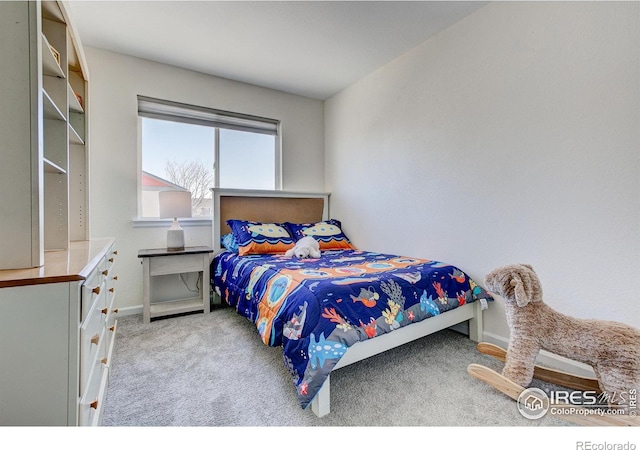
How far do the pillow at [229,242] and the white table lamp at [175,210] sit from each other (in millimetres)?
415

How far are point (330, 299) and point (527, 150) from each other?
165 centimetres

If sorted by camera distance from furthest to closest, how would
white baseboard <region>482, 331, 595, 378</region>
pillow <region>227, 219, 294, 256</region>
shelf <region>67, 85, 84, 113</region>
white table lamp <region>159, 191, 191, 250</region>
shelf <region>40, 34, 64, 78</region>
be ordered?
pillow <region>227, 219, 294, 256</region>
white table lamp <region>159, 191, 191, 250</region>
shelf <region>67, 85, 84, 113</region>
white baseboard <region>482, 331, 595, 378</region>
shelf <region>40, 34, 64, 78</region>

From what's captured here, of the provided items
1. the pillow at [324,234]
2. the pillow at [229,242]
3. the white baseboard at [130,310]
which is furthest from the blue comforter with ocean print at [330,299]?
the white baseboard at [130,310]

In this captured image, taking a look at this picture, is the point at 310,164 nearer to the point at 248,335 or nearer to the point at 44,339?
the point at 248,335

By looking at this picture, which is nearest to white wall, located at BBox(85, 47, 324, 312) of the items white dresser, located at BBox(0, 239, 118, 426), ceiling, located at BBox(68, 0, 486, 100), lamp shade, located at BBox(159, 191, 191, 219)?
ceiling, located at BBox(68, 0, 486, 100)

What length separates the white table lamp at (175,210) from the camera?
8.49 feet

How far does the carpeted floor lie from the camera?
131cm

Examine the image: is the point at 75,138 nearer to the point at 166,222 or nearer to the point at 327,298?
the point at 166,222

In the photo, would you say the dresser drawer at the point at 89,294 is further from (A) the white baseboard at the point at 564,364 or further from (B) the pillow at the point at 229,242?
(A) the white baseboard at the point at 564,364

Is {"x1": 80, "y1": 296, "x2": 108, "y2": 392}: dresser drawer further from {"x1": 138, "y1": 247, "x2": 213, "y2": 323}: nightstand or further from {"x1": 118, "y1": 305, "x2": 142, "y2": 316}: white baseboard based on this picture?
{"x1": 118, "y1": 305, "x2": 142, "y2": 316}: white baseboard

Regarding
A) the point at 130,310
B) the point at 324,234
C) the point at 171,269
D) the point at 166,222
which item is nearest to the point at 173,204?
the point at 166,222

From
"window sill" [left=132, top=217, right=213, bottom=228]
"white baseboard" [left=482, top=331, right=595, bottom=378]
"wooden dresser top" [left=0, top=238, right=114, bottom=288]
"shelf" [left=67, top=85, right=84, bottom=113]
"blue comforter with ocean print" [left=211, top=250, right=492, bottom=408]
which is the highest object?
"shelf" [left=67, top=85, right=84, bottom=113]

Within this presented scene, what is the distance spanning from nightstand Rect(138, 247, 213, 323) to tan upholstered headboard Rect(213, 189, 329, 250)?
1.05 ft

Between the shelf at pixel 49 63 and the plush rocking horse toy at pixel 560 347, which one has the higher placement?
the shelf at pixel 49 63
